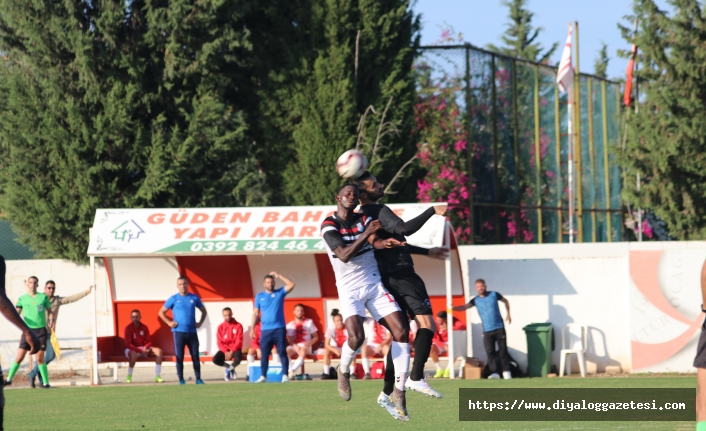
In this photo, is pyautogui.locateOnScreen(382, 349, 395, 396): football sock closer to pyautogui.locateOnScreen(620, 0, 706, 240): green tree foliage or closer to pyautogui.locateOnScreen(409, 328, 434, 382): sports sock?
pyautogui.locateOnScreen(409, 328, 434, 382): sports sock

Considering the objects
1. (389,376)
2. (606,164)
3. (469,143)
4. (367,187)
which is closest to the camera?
(367,187)

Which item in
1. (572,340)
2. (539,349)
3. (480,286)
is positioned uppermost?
(480,286)

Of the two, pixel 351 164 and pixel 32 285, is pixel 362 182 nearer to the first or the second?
pixel 351 164

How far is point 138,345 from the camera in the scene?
2128 centimetres

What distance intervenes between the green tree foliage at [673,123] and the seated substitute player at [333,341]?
1110 centimetres

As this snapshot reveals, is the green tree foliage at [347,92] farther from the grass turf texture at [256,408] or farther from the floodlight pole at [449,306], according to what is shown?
the grass turf texture at [256,408]

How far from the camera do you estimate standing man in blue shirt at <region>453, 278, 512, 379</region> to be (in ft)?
65.2

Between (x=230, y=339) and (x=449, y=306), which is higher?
(x=449, y=306)

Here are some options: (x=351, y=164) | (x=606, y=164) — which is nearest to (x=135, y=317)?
(x=351, y=164)

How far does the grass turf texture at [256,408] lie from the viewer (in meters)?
11.2

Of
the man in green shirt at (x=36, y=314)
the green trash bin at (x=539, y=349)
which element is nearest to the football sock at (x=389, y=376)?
the man in green shirt at (x=36, y=314)

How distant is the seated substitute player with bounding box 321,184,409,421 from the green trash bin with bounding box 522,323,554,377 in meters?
10.9

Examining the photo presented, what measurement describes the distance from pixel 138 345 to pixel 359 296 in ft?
41.0

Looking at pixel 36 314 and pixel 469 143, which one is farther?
pixel 469 143
